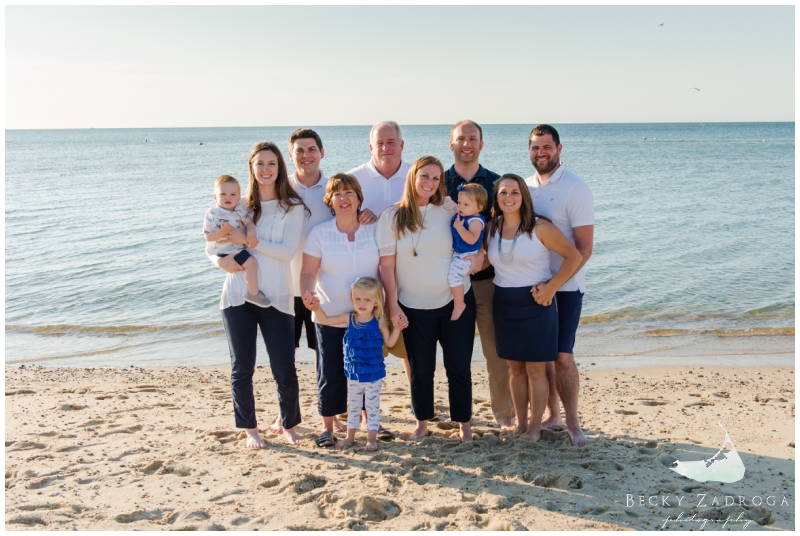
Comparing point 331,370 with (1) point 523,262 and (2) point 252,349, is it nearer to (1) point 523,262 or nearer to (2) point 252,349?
(2) point 252,349

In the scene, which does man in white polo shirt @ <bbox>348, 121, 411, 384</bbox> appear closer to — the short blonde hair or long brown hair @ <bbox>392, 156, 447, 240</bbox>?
long brown hair @ <bbox>392, 156, 447, 240</bbox>

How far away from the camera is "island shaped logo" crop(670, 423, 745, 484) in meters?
4.02

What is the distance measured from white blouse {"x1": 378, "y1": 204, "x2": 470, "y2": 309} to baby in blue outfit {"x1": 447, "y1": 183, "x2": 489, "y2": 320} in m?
0.06

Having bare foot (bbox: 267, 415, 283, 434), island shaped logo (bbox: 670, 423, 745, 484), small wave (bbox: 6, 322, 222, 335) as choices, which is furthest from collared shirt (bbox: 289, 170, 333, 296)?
small wave (bbox: 6, 322, 222, 335)

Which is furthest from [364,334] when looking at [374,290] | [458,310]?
[458,310]

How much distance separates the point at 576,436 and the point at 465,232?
1.76 metres

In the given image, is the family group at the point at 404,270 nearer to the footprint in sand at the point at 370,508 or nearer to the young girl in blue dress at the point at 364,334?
the young girl in blue dress at the point at 364,334

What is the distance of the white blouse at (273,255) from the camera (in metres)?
4.35

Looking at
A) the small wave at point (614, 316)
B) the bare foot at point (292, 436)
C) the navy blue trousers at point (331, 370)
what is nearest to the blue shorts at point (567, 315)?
the navy blue trousers at point (331, 370)

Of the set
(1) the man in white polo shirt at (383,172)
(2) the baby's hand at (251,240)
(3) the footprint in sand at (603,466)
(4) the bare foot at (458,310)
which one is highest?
(1) the man in white polo shirt at (383,172)

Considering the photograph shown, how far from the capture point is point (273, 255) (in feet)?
14.3

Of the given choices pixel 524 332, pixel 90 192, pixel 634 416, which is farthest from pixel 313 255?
pixel 90 192

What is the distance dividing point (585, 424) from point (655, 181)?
23.1m

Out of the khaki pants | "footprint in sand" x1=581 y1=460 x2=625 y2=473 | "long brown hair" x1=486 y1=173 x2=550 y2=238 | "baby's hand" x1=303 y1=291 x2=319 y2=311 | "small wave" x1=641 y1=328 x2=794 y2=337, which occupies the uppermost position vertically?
"long brown hair" x1=486 y1=173 x2=550 y2=238
